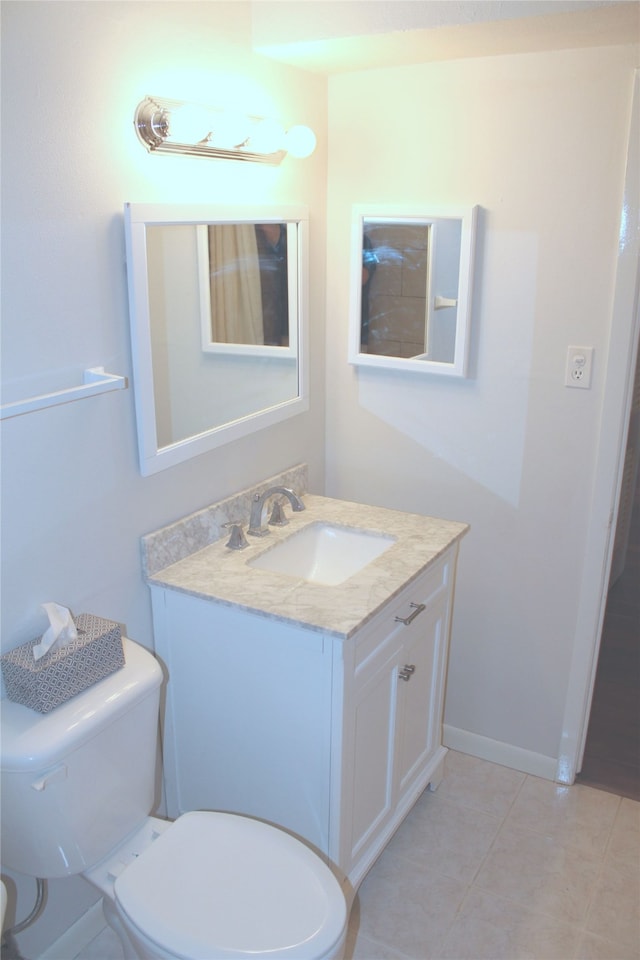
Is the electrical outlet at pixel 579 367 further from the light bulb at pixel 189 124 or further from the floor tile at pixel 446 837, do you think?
the floor tile at pixel 446 837

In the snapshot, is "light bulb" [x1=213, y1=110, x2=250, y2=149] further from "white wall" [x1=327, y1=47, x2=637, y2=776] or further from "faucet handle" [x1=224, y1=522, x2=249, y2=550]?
"faucet handle" [x1=224, y1=522, x2=249, y2=550]


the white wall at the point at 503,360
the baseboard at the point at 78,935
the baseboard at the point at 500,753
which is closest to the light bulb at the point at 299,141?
the white wall at the point at 503,360

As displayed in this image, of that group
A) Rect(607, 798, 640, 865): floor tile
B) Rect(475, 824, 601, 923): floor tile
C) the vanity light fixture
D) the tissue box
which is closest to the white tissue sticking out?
the tissue box

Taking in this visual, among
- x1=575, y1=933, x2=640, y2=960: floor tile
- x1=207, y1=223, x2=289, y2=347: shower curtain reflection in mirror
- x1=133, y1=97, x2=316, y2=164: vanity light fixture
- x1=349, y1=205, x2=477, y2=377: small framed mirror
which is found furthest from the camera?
x1=349, y1=205, x2=477, y2=377: small framed mirror

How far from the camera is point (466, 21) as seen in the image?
1.72 m

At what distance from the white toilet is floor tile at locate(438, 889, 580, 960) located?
24.0 inches

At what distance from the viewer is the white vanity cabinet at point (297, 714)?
1.75 metres

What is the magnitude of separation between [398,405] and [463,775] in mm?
1166

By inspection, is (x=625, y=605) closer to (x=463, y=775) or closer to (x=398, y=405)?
(x=463, y=775)

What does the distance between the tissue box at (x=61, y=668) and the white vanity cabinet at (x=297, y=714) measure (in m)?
0.30

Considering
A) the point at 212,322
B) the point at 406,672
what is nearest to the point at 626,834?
the point at 406,672

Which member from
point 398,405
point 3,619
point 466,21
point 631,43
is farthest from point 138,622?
point 631,43

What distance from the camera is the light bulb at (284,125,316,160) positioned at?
6.63ft

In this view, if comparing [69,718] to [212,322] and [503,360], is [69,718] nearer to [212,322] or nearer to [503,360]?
[212,322]
